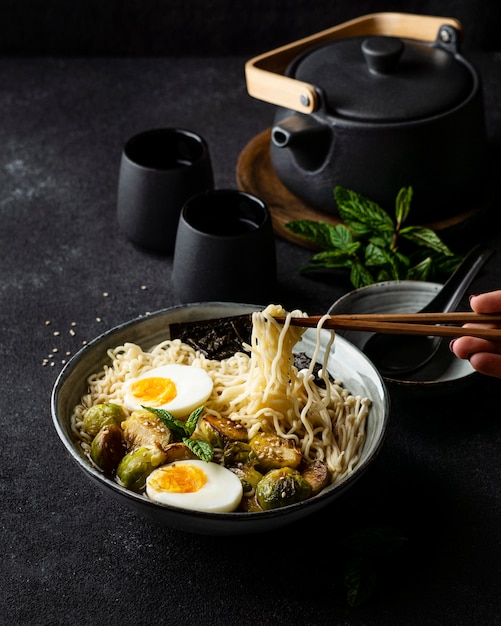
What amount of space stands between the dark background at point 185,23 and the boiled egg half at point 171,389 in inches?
83.2

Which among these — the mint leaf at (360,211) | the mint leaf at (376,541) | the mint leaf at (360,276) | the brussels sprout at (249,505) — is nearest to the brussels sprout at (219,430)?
the brussels sprout at (249,505)

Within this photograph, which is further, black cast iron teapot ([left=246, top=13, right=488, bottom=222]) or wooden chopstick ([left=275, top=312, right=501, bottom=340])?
black cast iron teapot ([left=246, top=13, right=488, bottom=222])

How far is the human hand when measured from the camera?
155 centimetres

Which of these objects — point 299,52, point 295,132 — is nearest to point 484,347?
point 295,132

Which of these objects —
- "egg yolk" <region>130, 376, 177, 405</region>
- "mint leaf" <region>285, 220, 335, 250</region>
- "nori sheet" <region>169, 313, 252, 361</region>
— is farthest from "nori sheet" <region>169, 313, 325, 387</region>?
"mint leaf" <region>285, 220, 335, 250</region>

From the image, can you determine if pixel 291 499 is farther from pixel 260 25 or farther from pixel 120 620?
pixel 260 25

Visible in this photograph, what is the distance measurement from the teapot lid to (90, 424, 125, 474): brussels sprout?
102 cm

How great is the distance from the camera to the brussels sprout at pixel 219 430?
4.99 feet

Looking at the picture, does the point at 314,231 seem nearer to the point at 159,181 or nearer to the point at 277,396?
the point at 159,181

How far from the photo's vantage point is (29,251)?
2297 millimetres

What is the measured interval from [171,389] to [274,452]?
0.83 feet

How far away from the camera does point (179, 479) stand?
55.9 inches

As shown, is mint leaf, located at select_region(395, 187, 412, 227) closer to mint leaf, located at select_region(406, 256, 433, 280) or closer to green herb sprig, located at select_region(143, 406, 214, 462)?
mint leaf, located at select_region(406, 256, 433, 280)

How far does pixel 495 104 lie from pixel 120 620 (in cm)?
221
